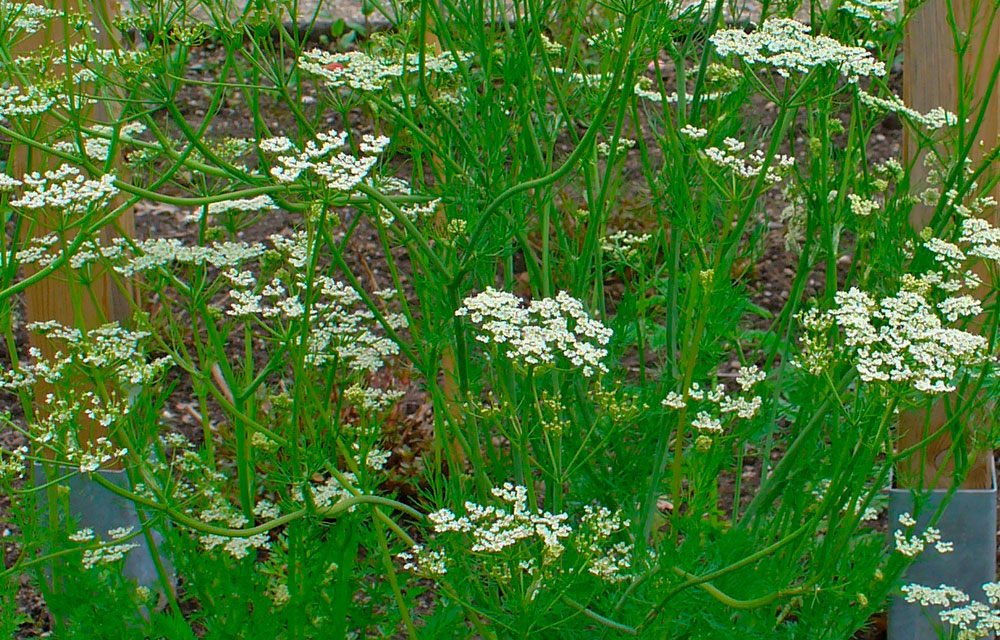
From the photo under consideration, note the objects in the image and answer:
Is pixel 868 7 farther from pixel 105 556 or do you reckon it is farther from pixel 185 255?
pixel 105 556

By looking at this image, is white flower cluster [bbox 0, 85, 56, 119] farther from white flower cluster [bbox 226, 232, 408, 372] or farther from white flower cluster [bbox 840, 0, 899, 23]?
white flower cluster [bbox 840, 0, 899, 23]

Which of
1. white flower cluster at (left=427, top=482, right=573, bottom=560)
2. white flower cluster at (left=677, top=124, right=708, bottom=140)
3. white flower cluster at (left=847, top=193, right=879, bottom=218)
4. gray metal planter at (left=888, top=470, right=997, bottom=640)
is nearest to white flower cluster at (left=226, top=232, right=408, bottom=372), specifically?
white flower cluster at (left=427, top=482, right=573, bottom=560)

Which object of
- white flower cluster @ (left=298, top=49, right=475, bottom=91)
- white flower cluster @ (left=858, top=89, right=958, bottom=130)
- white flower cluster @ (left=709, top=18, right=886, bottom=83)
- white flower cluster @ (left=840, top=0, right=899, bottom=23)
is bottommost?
white flower cluster @ (left=858, top=89, right=958, bottom=130)

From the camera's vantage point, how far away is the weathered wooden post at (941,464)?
3.70 metres

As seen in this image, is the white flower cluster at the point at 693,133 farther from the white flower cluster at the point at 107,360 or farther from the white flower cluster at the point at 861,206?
the white flower cluster at the point at 107,360

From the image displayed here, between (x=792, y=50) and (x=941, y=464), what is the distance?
184 cm

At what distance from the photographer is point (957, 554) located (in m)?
3.89

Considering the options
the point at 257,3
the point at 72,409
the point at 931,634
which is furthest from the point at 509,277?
the point at 931,634

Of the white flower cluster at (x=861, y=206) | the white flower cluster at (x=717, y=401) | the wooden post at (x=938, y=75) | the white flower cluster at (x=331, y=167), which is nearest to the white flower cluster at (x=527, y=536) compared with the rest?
the white flower cluster at (x=717, y=401)

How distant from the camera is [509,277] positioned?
327cm

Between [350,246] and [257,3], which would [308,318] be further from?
[350,246]

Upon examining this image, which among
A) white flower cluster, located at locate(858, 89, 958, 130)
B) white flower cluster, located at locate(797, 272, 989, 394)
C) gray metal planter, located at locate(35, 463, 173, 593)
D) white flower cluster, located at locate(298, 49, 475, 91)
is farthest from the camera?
gray metal planter, located at locate(35, 463, 173, 593)

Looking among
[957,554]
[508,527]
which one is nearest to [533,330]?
[508,527]

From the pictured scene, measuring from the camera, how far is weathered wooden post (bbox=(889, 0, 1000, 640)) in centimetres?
370
